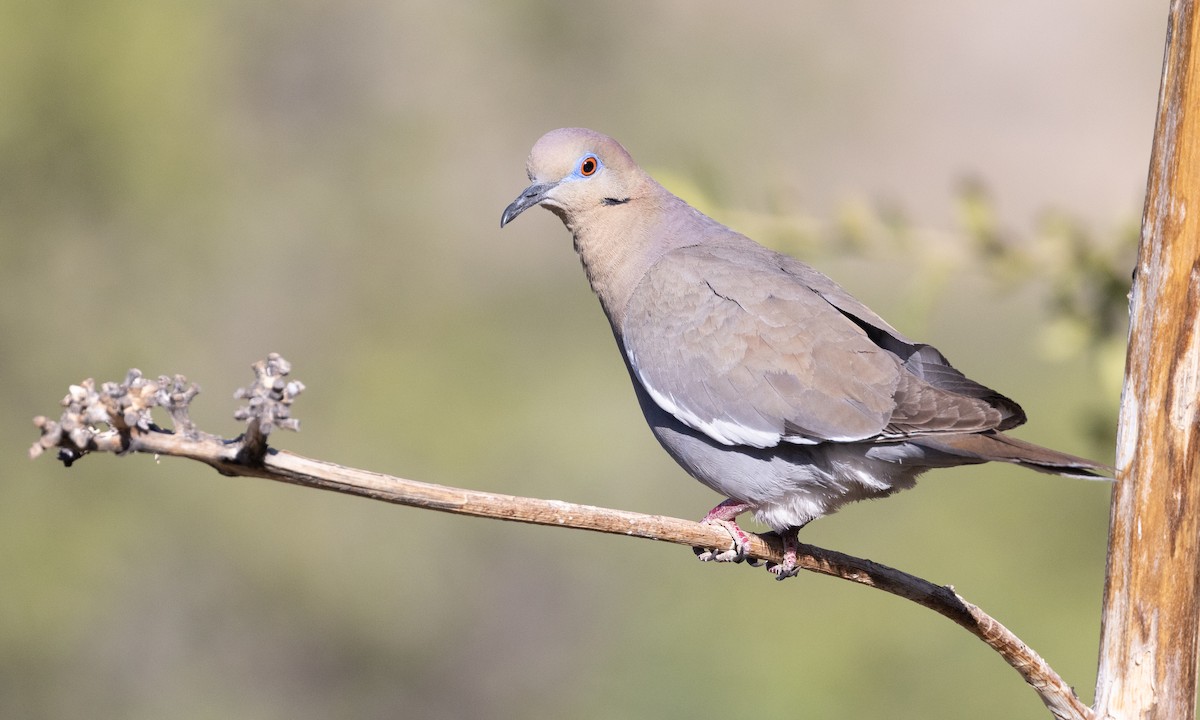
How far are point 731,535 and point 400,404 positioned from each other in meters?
5.87

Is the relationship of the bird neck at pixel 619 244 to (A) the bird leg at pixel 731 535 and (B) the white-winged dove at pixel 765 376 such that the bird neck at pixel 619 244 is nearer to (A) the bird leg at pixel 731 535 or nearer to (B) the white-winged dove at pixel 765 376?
(B) the white-winged dove at pixel 765 376

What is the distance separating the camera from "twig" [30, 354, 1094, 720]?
1886 millimetres

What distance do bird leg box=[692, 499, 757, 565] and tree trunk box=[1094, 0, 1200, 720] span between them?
98cm

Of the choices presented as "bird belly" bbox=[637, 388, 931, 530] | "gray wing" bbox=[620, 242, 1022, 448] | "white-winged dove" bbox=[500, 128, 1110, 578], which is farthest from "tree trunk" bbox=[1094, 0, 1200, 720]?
"bird belly" bbox=[637, 388, 931, 530]

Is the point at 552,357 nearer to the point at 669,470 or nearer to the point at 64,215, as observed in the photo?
the point at 669,470

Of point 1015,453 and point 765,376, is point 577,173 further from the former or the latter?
point 1015,453

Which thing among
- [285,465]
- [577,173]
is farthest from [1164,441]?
[577,173]

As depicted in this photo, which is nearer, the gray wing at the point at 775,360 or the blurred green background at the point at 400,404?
the gray wing at the point at 775,360

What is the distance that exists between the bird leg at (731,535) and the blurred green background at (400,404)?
131 inches

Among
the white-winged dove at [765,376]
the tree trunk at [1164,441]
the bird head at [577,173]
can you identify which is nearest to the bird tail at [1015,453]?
the white-winged dove at [765,376]

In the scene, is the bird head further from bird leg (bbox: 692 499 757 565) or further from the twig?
the twig

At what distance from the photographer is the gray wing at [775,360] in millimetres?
3119

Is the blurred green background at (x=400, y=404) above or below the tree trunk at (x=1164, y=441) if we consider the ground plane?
above

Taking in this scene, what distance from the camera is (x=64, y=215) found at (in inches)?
306
